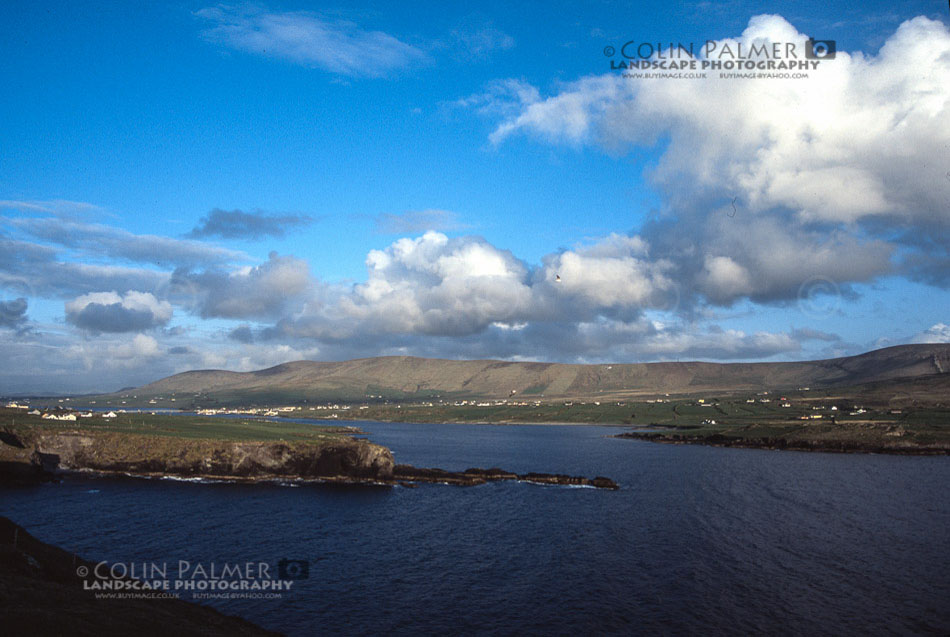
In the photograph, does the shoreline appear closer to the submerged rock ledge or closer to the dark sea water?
the dark sea water

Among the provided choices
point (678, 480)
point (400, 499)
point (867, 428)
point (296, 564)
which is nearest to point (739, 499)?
point (678, 480)

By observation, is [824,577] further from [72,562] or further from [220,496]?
[220,496]

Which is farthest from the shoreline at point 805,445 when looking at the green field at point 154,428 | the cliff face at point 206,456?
the green field at point 154,428

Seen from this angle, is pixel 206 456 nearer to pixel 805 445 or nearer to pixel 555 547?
pixel 555 547

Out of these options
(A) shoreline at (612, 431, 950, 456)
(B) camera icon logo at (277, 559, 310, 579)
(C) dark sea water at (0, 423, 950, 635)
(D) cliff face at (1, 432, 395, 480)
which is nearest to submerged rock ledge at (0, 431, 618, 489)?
(D) cliff face at (1, 432, 395, 480)

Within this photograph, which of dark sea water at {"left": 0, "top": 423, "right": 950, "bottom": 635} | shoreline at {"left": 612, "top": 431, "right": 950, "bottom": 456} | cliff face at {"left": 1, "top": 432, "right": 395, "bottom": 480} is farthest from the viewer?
shoreline at {"left": 612, "top": 431, "right": 950, "bottom": 456}
